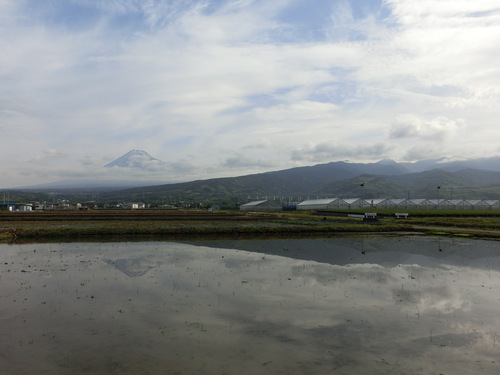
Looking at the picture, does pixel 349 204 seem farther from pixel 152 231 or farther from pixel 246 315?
pixel 246 315

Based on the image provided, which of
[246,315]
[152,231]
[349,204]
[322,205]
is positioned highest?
[349,204]

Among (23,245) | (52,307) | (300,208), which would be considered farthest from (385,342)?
(300,208)

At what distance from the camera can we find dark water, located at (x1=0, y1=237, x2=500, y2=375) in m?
8.70

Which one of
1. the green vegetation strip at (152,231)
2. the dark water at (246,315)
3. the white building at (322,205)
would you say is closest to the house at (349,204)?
the white building at (322,205)

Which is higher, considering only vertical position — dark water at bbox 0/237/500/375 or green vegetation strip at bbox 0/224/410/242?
green vegetation strip at bbox 0/224/410/242

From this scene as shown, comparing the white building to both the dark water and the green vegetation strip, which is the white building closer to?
the green vegetation strip

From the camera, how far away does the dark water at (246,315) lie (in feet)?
28.5

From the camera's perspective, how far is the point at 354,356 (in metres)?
9.03

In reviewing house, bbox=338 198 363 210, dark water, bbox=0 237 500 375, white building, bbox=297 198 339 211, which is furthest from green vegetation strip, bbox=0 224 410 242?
white building, bbox=297 198 339 211

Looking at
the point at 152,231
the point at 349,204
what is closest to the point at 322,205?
the point at 349,204

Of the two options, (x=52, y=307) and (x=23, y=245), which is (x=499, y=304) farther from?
(x=23, y=245)

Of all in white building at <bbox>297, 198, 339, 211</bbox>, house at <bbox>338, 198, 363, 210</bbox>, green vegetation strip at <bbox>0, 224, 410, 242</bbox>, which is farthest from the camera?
white building at <bbox>297, 198, 339, 211</bbox>

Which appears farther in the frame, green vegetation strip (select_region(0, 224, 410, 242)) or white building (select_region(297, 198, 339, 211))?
white building (select_region(297, 198, 339, 211))

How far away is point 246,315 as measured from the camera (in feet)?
38.7
